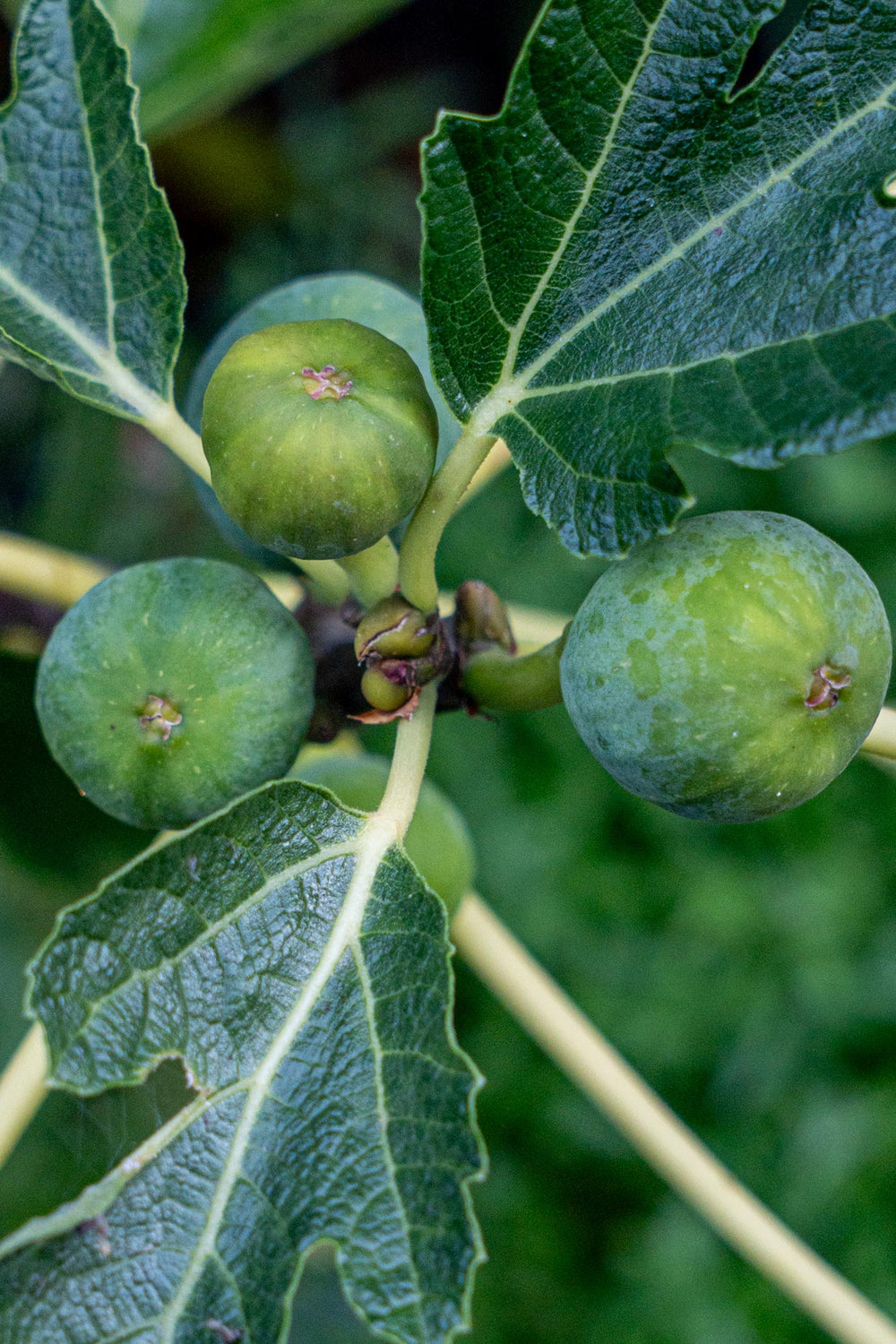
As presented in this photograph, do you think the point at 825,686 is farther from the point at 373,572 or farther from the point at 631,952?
the point at 631,952

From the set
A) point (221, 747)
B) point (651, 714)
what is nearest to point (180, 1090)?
point (221, 747)

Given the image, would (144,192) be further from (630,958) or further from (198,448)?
(630,958)

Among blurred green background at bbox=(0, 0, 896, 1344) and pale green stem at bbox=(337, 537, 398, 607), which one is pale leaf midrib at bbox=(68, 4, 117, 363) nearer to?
pale green stem at bbox=(337, 537, 398, 607)

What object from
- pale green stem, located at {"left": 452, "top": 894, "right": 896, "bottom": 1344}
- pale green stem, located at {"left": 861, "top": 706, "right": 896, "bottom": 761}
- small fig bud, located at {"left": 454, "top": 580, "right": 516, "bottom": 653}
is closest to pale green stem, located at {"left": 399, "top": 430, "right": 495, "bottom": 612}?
small fig bud, located at {"left": 454, "top": 580, "right": 516, "bottom": 653}

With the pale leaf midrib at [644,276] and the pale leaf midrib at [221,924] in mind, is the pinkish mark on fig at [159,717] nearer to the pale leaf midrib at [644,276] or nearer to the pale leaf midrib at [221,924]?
the pale leaf midrib at [221,924]

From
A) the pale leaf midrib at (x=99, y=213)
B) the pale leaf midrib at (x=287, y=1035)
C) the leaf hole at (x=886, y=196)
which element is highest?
the pale leaf midrib at (x=99, y=213)

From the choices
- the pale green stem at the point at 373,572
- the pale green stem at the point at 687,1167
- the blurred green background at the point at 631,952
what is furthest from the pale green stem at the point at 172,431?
the blurred green background at the point at 631,952
